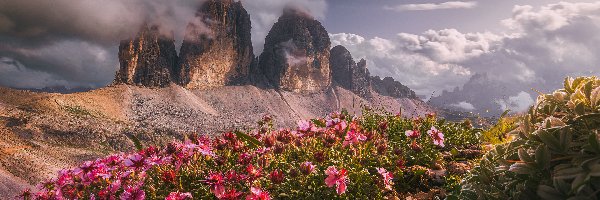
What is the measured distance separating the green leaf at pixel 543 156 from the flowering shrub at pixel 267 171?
85.2 inches

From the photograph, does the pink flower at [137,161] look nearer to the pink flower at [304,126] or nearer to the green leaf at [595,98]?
the pink flower at [304,126]

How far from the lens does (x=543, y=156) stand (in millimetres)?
2258

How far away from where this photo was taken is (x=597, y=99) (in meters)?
2.28

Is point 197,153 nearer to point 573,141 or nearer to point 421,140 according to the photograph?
point 421,140

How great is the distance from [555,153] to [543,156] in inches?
2.7

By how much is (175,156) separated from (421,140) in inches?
159

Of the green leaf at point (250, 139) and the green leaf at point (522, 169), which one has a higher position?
the green leaf at point (522, 169)

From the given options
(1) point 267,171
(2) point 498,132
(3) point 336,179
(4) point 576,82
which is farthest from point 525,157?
(2) point 498,132

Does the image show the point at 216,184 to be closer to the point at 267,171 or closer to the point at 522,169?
the point at 267,171

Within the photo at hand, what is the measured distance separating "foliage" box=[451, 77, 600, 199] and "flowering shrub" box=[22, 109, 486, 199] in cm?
184

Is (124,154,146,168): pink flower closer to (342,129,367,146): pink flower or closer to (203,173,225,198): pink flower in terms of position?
(203,173,225,198): pink flower

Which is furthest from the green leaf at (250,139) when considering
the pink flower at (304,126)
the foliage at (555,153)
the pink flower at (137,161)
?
the foliage at (555,153)

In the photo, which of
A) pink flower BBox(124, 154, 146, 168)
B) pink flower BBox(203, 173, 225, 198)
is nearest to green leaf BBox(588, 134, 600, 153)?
pink flower BBox(203, 173, 225, 198)

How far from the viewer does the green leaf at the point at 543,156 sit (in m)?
2.24
